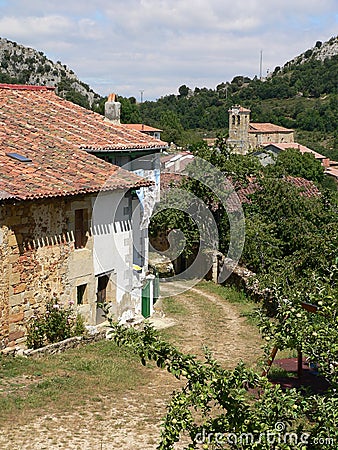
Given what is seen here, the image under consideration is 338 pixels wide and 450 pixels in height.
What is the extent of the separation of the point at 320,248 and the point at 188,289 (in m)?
6.23

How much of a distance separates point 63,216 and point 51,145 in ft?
8.68

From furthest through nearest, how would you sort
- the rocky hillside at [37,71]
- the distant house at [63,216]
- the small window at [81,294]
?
the rocky hillside at [37,71], the small window at [81,294], the distant house at [63,216]

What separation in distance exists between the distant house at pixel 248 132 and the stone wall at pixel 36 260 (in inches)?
3382

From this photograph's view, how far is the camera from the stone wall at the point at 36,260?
13.5m

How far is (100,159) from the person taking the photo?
1717cm

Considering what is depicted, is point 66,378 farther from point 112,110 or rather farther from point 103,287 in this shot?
point 112,110

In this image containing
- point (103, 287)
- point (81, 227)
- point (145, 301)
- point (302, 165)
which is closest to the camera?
point (81, 227)

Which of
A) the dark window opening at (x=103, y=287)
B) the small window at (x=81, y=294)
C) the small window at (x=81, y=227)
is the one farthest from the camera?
the dark window opening at (x=103, y=287)

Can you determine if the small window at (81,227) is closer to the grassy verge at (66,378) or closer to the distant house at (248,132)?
the grassy verge at (66,378)

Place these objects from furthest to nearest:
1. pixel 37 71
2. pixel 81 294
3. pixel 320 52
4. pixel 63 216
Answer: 1. pixel 320 52
2. pixel 37 71
3. pixel 81 294
4. pixel 63 216

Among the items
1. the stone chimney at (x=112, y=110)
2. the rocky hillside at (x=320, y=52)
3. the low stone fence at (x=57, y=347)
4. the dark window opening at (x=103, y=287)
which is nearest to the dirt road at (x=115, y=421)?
the low stone fence at (x=57, y=347)

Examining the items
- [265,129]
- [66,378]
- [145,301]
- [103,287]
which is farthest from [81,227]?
[265,129]

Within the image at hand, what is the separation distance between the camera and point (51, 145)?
54.9 ft

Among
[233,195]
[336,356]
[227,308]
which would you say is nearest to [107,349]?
[227,308]
